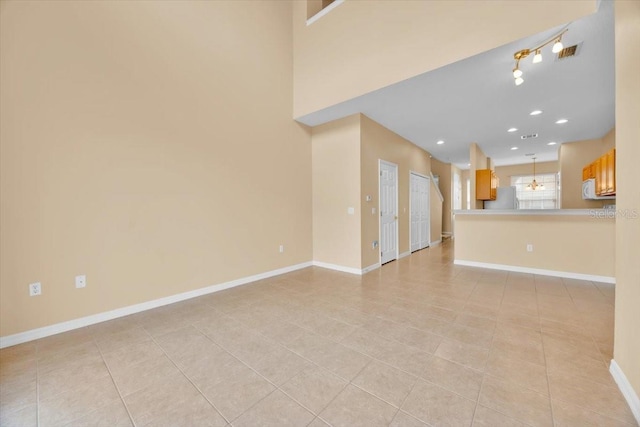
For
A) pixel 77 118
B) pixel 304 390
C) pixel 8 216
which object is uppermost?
pixel 77 118

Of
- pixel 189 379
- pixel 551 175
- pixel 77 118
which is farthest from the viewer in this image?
pixel 551 175

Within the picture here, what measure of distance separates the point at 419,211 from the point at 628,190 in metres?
4.92

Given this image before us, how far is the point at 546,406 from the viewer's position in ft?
4.59

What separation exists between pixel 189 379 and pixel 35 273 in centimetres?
184

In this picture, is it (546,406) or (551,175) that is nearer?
(546,406)

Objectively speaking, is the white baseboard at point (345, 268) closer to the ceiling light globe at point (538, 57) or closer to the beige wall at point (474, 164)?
the ceiling light globe at point (538, 57)

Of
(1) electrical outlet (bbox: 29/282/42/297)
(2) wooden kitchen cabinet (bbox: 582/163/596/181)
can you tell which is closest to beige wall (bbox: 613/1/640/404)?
(1) electrical outlet (bbox: 29/282/42/297)

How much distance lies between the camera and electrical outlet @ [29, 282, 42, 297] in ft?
7.29

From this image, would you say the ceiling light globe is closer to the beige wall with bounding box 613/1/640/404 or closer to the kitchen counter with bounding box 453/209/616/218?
the beige wall with bounding box 613/1/640/404

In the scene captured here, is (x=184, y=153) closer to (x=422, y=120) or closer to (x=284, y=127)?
(x=284, y=127)

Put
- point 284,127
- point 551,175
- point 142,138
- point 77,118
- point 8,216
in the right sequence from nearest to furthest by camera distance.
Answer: point 8,216
point 77,118
point 142,138
point 284,127
point 551,175

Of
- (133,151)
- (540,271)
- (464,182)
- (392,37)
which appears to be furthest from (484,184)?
(133,151)

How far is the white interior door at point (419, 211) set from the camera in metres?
6.03

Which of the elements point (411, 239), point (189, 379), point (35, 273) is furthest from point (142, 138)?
point (411, 239)
